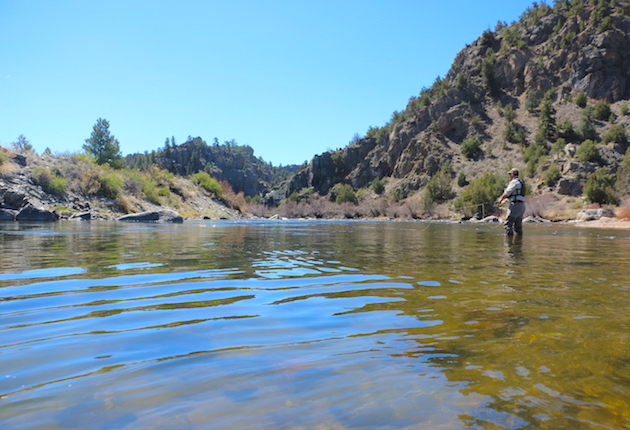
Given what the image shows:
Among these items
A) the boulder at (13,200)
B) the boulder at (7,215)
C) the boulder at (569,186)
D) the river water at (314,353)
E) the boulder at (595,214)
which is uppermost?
the boulder at (569,186)

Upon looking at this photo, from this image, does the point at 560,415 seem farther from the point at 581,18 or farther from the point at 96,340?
the point at 581,18

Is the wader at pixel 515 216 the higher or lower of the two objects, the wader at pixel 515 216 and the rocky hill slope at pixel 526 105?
the lower

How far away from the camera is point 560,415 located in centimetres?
198

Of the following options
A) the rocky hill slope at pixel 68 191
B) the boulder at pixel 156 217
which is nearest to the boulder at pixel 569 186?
the boulder at pixel 156 217

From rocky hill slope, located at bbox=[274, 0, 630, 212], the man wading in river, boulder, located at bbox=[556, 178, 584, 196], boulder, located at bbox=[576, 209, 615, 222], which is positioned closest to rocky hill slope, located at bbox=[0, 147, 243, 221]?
the man wading in river

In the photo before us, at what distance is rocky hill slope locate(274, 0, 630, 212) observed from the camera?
81.1 m

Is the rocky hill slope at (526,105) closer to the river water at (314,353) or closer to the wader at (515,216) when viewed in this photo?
the wader at (515,216)

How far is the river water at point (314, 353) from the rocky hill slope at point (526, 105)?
7029 centimetres

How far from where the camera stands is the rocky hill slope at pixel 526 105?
266 ft

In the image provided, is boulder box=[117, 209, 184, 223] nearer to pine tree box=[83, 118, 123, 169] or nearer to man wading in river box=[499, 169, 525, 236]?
man wading in river box=[499, 169, 525, 236]

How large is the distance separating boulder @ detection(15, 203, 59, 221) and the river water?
29685 mm

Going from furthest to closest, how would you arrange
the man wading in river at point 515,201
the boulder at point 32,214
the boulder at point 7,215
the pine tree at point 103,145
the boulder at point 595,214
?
the pine tree at point 103,145, the boulder at point 595,214, the boulder at point 32,214, the boulder at point 7,215, the man wading in river at point 515,201

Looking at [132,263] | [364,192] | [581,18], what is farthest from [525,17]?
[132,263]

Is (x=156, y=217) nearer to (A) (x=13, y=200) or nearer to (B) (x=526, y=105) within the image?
(A) (x=13, y=200)
